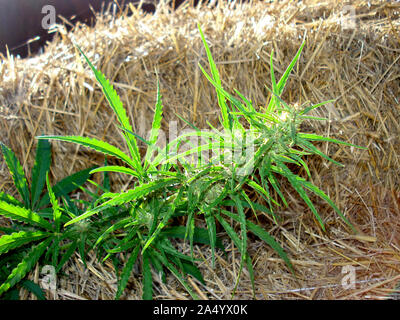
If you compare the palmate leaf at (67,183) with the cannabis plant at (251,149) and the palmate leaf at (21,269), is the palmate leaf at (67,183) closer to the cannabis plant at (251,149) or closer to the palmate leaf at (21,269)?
the palmate leaf at (21,269)

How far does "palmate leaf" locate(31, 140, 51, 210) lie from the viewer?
773 mm

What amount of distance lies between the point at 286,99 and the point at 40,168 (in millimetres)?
642

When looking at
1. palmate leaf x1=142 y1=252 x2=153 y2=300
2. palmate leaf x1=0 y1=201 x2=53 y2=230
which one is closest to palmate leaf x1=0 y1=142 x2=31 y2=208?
palmate leaf x1=0 y1=201 x2=53 y2=230

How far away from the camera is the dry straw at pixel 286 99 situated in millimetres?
798

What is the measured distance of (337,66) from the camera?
838 millimetres

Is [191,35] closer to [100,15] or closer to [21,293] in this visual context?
[100,15]

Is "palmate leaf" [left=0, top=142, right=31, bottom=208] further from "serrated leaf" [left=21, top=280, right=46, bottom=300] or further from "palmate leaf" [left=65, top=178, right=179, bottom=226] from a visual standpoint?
"palmate leaf" [left=65, top=178, right=179, bottom=226]

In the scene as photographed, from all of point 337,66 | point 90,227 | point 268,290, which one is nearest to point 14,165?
point 90,227

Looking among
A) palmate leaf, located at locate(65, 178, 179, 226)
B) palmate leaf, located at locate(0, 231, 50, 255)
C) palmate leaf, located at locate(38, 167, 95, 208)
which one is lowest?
palmate leaf, located at locate(0, 231, 50, 255)

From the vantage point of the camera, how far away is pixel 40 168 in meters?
0.80

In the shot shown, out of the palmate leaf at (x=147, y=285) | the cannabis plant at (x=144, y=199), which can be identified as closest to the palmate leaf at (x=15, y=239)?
the cannabis plant at (x=144, y=199)

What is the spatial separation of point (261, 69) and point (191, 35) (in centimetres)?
22

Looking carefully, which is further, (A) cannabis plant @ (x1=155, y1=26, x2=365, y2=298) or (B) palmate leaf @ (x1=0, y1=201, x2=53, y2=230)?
(B) palmate leaf @ (x1=0, y1=201, x2=53, y2=230)

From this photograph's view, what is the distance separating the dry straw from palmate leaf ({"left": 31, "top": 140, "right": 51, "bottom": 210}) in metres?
0.06
